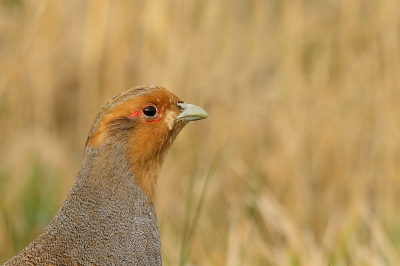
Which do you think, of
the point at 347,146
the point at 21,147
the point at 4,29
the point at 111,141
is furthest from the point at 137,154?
the point at 4,29

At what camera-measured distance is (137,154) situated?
3.14 m

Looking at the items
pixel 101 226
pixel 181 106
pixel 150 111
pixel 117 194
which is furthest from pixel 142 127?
pixel 101 226

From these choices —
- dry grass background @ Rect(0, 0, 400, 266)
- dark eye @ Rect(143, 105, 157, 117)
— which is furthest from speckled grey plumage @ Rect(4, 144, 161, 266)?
dry grass background @ Rect(0, 0, 400, 266)

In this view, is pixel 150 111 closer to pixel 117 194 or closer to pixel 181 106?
pixel 181 106

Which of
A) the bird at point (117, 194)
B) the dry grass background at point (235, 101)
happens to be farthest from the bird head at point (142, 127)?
the dry grass background at point (235, 101)

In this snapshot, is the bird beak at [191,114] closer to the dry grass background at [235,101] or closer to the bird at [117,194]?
the bird at [117,194]

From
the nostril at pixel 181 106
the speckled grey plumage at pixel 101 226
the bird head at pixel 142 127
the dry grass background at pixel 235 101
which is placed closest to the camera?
the speckled grey plumage at pixel 101 226

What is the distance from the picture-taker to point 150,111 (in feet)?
10.7

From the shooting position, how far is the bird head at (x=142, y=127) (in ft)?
10.1

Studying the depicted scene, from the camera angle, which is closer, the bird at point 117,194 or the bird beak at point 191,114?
the bird at point 117,194

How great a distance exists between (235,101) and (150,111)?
2967mm

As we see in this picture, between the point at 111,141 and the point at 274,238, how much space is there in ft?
7.90

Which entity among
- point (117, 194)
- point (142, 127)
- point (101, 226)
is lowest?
point (101, 226)

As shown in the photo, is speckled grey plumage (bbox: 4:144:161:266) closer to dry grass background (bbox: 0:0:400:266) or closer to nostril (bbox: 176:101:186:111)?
nostril (bbox: 176:101:186:111)
